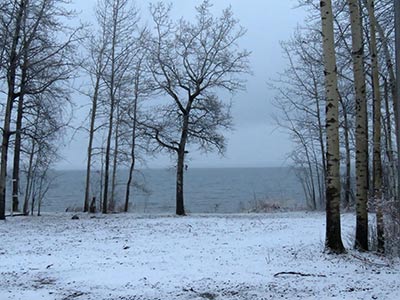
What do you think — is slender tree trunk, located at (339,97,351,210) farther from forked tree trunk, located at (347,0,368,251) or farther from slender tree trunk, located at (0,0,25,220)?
slender tree trunk, located at (0,0,25,220)

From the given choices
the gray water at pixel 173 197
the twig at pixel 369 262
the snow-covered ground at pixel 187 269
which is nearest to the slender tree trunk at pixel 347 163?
the gray water at pixel 173 197

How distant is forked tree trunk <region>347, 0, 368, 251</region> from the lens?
8.97 m

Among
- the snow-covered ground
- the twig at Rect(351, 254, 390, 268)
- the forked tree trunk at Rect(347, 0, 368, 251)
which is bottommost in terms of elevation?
the snow-covered ground

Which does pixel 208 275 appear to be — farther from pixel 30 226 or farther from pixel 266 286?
pixel 30 226

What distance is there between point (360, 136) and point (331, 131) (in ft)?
2.51

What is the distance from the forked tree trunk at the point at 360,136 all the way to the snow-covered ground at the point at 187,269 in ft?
2.18

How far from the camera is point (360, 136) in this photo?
896 centimetres

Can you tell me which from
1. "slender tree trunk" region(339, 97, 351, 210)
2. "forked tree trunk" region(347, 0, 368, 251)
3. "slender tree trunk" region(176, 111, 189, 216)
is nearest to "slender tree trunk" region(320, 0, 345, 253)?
"forked tree trunk" region(347, 0, 368, 251)

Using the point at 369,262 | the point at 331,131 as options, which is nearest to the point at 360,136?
the point at 331,131

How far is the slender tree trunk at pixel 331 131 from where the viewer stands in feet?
28.2

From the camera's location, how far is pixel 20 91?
17.7 m

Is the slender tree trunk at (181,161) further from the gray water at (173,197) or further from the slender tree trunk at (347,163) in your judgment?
the slender tree trunk at (347,163)

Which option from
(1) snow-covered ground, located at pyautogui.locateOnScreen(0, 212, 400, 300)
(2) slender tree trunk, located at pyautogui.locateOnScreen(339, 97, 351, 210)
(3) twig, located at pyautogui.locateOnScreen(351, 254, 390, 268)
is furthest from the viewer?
(2) slender tree trunk, located at pyautogui.locateOnScreen(339, 97, 351, 210)

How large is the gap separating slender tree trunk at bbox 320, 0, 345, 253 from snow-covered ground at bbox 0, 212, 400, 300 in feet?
1.62
